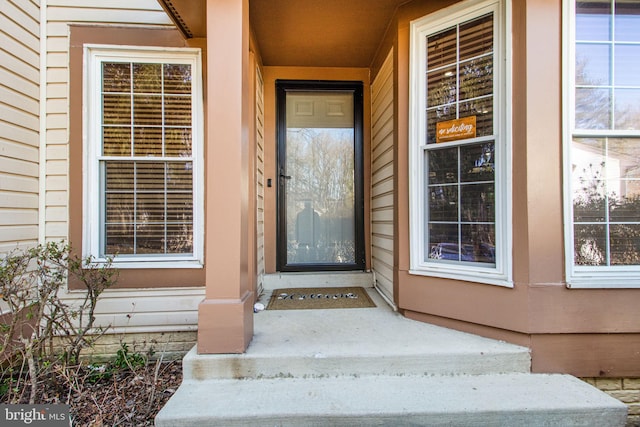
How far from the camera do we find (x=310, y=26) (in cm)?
281

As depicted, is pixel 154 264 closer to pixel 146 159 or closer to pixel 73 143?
pixel 146 159

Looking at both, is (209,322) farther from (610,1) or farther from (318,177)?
(610,1)

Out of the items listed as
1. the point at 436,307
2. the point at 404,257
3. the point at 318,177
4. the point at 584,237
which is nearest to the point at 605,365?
the point at 584,237

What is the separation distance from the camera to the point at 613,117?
204 cm

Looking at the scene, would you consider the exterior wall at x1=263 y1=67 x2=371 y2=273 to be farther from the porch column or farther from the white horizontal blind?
the porch column

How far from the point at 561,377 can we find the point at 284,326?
184cm

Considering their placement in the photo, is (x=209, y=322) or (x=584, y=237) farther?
(x=584, y=237)

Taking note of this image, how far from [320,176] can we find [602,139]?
2515 mm

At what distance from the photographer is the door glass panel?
3684 mm

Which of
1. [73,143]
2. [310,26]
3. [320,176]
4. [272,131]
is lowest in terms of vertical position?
[320,176]

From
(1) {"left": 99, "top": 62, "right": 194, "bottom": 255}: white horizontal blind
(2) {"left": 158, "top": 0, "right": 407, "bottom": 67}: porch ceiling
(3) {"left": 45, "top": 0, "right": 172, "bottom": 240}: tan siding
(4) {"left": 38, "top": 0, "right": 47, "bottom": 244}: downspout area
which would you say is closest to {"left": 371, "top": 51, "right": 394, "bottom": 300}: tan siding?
(2) {"left": 158, "top": 0, "right": 407, "bottom": 67}: porch ceiling

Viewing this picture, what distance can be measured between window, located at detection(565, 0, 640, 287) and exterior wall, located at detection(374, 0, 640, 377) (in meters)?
0.09

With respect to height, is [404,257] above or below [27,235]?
below

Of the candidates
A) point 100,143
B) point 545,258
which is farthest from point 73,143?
point 545,258
